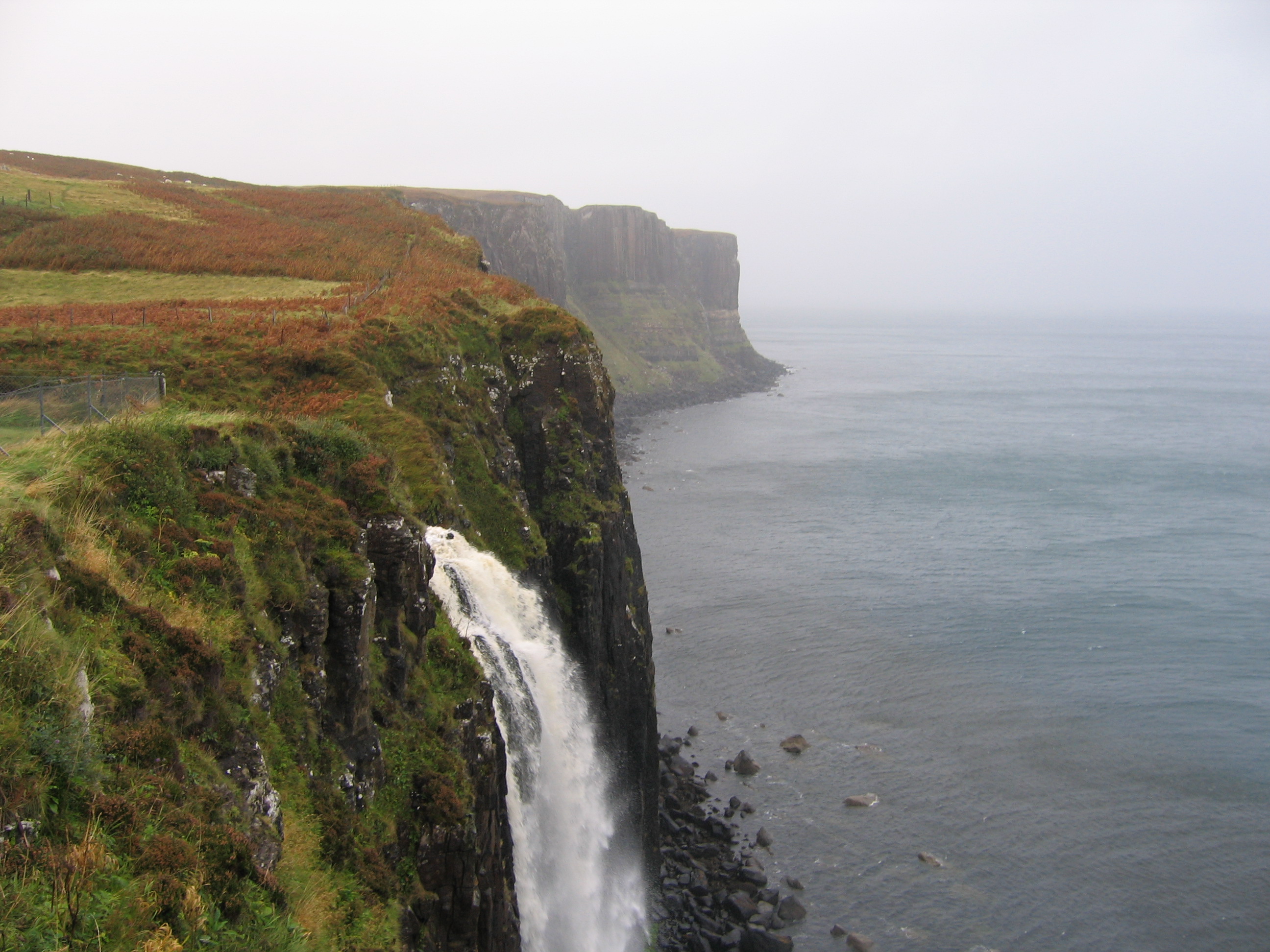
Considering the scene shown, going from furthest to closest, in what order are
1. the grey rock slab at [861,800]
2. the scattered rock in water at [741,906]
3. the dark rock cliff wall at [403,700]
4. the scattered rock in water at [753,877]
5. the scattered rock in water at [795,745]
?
the scattered rock in water at [795,745], the grey rock slab at [861,800], the scattered rock in water at [753,877], the scattered rock in water at [741,906], the dark rock cliff wall at [403,700]

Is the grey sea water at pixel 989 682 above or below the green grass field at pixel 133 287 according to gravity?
below

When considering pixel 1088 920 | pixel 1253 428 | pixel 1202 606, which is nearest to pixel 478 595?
pixel 1088 920

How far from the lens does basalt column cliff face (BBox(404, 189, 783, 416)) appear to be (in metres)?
138

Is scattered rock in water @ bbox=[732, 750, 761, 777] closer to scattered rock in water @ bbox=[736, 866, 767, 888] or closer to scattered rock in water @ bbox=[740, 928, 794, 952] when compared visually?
scattered rock in water @ bbox=[736, 866, 767, 888]

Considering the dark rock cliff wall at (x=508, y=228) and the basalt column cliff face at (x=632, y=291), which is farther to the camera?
the basalt column cliff face at (x=632, y=291)

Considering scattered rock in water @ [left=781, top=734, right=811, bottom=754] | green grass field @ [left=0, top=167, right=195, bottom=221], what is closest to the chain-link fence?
scattered rock in water @ [left=781, top=734, right=811, bottom=754]

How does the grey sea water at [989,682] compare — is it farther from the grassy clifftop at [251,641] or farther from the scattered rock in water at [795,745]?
the grassy clifftop at [251,641]

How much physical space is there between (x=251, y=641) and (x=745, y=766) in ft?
101

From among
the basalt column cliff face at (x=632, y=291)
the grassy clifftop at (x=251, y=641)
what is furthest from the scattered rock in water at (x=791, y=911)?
the basalt column cliff face at (x=632, y=291)

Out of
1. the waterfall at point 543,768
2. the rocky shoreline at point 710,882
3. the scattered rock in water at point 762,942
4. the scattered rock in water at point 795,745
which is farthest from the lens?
the scattered rock in water at point 795,745

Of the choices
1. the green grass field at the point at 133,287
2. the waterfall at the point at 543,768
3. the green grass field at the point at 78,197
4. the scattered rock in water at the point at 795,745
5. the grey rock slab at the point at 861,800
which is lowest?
the grey rock slab at the point at 861,800

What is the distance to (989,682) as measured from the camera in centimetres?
4697

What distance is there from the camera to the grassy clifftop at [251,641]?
29.4 ft

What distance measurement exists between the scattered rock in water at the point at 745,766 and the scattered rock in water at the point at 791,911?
830 cm
